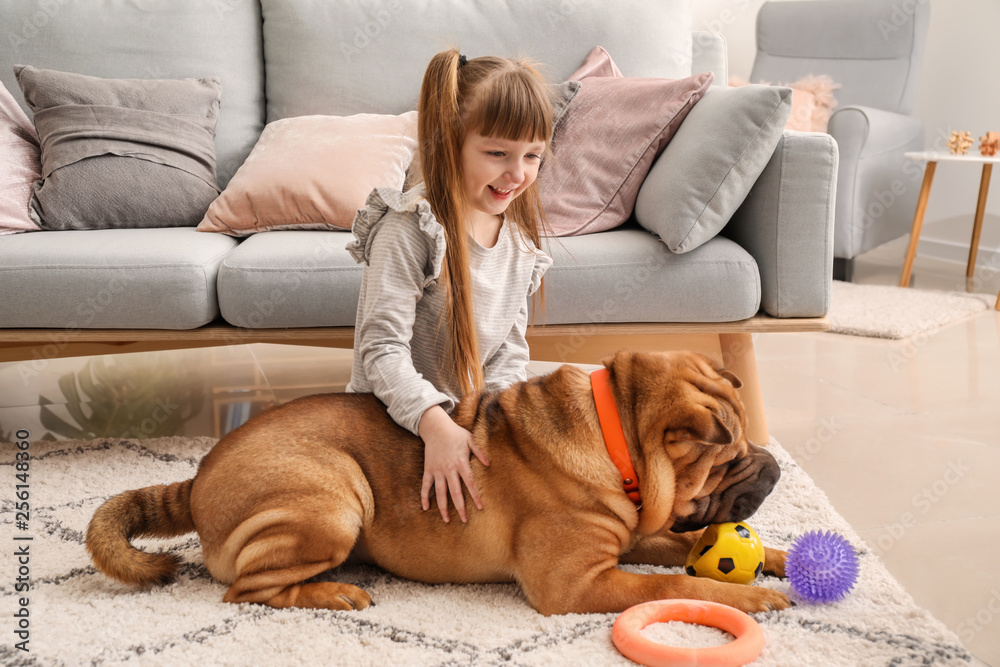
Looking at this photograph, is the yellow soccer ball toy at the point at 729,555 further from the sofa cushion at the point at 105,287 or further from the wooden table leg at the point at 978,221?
the wooden table leg at the point at 978,221

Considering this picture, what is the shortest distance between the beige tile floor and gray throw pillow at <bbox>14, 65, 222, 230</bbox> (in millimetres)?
641

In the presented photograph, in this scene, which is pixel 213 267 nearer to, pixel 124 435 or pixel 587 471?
pixel 124 435

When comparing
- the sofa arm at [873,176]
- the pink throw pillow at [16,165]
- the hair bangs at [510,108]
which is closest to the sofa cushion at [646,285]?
the hair bangs at [510,108]

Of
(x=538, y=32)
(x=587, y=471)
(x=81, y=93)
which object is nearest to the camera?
(x=587, y=471)

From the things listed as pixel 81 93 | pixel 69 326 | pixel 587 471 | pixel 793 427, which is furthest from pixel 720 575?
pixel 81 93

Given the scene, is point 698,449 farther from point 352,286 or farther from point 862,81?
point 862,81

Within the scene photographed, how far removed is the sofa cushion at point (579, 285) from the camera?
7.16ft

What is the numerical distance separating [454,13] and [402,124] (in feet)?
1.75

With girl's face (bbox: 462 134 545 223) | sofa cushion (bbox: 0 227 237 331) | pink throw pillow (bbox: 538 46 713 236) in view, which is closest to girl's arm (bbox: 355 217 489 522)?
girl's face (bbox: 462 134 545 223)

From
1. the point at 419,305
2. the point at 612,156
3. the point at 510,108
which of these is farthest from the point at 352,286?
the point at 612,156

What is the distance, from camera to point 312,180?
99.8 inches

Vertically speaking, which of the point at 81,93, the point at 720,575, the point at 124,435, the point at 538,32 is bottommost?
the point at 124,435

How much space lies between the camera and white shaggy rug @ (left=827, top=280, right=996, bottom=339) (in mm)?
3656

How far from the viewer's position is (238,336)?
7.38ft
